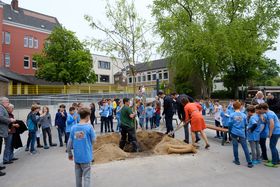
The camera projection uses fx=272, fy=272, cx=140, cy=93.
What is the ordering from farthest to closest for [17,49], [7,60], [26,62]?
[26,62] < [17,49] < [7,60]

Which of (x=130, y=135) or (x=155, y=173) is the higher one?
(x=130, y=135)

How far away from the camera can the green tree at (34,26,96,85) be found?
3441 centimetres

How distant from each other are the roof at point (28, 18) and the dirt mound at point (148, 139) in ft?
127

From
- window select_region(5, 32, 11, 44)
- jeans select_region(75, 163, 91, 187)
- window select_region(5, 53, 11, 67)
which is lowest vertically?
jeans select_region(75, 163, 91, 187)

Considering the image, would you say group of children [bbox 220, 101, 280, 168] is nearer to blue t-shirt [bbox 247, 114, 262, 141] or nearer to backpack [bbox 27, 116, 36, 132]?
blue t-shirt [bbox 247, 114, 262, 141]

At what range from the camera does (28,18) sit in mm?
46219

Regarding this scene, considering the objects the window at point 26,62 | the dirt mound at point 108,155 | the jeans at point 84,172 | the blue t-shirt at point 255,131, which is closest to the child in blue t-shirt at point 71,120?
the dirt mound at point 108,155

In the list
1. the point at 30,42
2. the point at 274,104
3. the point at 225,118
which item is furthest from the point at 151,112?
Result: the point at 30,42

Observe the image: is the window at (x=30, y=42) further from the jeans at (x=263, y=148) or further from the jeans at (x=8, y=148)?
the jeans at (x=263, y=148)

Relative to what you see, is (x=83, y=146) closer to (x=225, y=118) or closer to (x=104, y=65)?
(x=225, y=118)

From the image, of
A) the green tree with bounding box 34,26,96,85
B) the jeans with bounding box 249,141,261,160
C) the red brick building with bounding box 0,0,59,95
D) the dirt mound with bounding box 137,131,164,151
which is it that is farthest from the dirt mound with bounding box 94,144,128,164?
the red brick building with bounding box 0,0,59,95

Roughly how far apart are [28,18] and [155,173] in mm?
46548

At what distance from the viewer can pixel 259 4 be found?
33.2m

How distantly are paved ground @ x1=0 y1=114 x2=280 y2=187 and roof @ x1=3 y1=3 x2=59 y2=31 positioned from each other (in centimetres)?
4064
